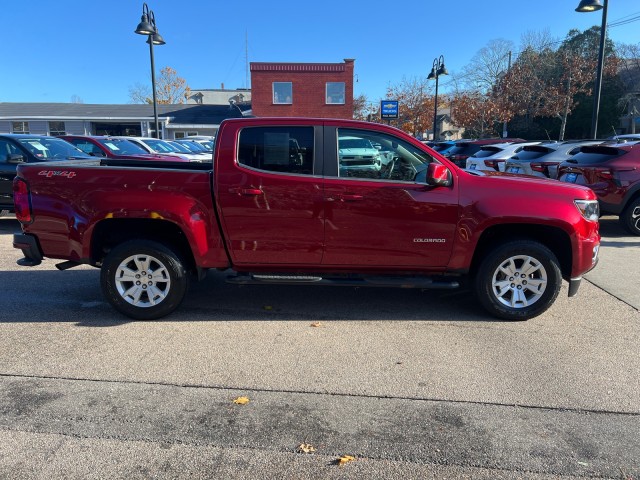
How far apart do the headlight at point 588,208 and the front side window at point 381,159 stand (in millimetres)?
1501

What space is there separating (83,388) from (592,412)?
3.56 m

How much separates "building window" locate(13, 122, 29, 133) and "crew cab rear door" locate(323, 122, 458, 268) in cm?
3905

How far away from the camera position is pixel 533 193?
14.6 ft

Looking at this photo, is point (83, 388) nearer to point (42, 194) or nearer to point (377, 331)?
point (42, 194)

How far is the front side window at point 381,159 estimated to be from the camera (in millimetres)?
4520

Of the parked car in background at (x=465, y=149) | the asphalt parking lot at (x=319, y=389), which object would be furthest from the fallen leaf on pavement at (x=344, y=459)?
the parked car in background at (x=465, y=149)

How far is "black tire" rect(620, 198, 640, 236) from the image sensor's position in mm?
8602

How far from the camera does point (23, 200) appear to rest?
463cm

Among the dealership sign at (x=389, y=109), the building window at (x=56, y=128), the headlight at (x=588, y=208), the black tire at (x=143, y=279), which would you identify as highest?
the dealership sign at (x=389, y=109)

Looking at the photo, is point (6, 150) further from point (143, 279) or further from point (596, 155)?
point (596, 155)

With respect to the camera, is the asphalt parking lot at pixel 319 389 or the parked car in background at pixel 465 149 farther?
the parked car in background at pixel 465 149

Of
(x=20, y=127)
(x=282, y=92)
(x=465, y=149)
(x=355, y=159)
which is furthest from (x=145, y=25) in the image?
(x=20, y=127)

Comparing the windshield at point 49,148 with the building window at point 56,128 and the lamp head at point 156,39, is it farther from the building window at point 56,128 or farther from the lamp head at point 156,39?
the building window at point 56,128

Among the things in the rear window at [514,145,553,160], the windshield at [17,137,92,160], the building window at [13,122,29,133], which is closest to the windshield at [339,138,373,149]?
the windshield at [17,137,92,160]
